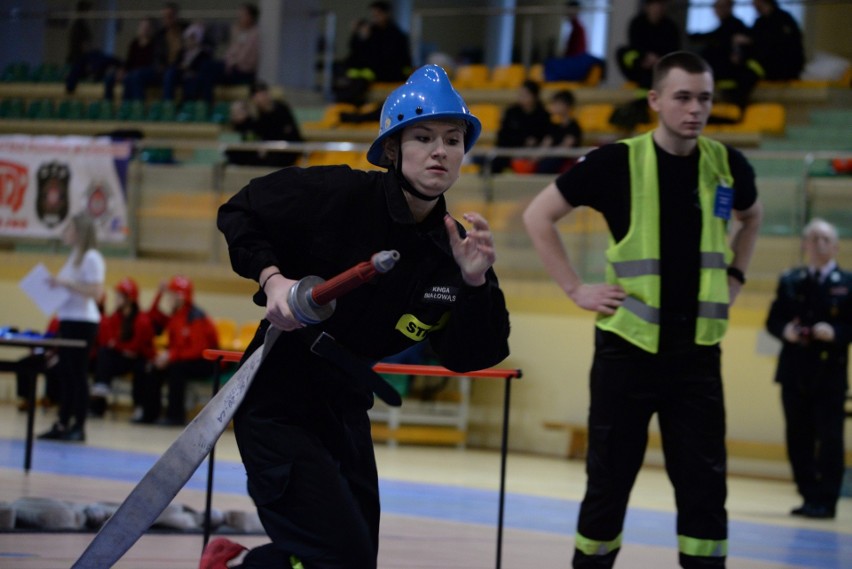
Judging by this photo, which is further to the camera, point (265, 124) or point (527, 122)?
point (265, 124)

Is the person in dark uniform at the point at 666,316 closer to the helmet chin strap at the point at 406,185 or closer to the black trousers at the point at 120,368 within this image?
the helmet chin strap at the point at 406,185

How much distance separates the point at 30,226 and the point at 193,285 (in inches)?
92.1

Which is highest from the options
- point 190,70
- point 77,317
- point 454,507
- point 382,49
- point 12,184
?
point 382,49

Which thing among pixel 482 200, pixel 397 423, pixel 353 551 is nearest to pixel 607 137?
pixel 482 200

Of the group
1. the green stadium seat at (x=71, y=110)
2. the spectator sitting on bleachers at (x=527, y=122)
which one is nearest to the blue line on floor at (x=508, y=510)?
the spectator sitting on bleachers at (x=527, y=122)

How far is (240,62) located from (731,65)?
7436 mm

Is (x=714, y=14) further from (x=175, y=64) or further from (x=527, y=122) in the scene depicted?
(x=175, y=64)

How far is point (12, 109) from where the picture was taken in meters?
20.5

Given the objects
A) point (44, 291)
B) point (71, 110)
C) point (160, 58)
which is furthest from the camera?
point (160, 58)

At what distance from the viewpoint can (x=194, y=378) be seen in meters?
14.8

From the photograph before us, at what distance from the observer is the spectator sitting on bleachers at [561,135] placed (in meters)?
13.9

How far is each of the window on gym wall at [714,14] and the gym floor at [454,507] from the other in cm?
592

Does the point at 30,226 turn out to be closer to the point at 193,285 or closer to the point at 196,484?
the point at 193,285

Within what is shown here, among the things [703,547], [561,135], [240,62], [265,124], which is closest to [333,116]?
[265,124]
